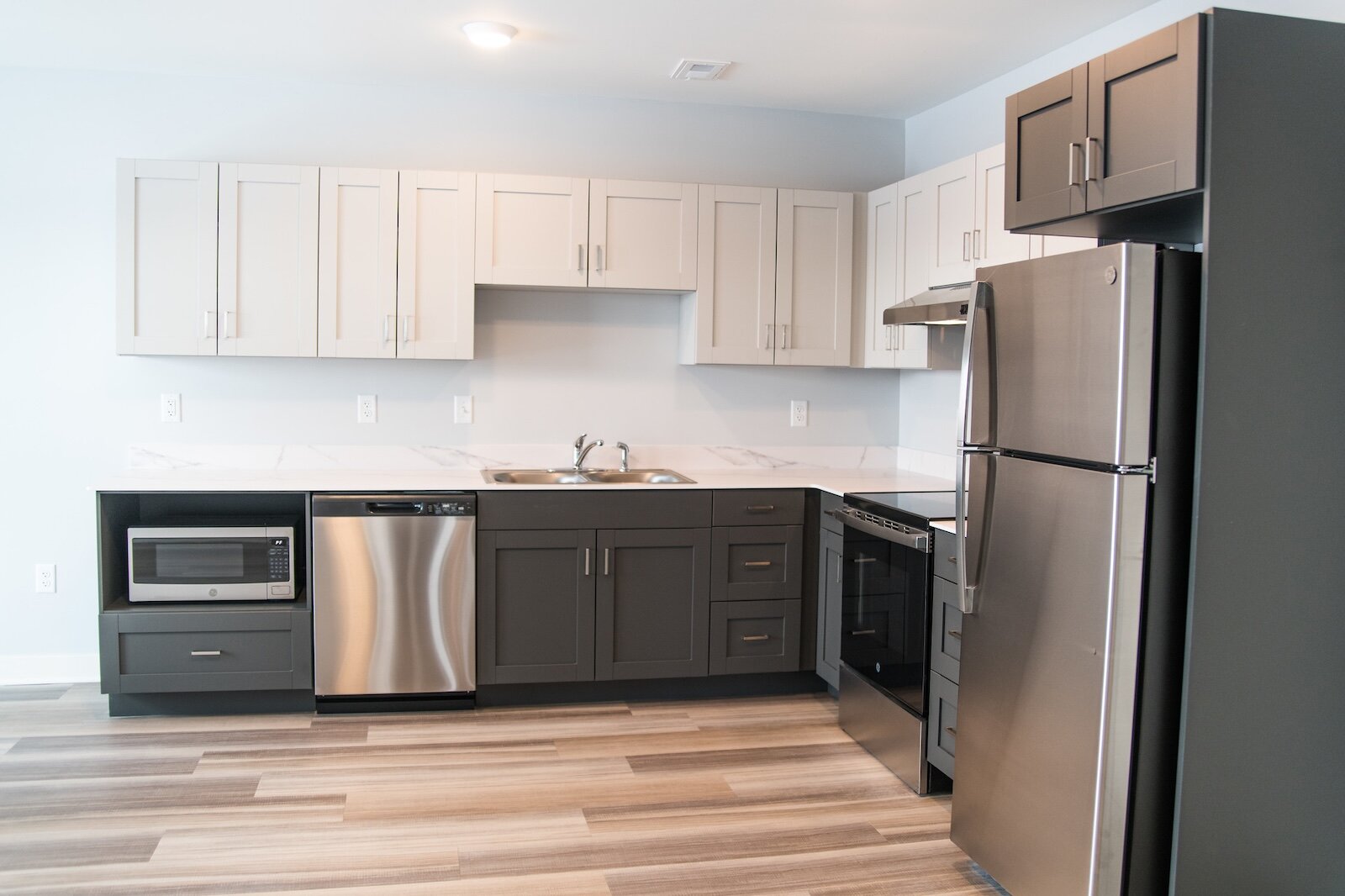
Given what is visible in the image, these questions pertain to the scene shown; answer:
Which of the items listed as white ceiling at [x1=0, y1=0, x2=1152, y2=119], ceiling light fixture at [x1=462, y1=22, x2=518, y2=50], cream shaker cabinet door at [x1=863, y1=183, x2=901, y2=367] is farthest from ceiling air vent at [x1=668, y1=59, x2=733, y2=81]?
cream shaker cabinet door at [x1=863, y1=183, x2=901, y2=367]

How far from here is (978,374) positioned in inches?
103

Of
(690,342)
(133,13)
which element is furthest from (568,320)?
(133,13)

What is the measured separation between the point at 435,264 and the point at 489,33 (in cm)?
92

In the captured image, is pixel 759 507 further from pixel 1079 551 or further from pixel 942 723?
pixel 1079 551

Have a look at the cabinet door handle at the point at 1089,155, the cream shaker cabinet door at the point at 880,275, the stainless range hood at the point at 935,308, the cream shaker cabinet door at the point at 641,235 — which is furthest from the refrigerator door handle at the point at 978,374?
the cream shaker cabinet door at the point at 641,235

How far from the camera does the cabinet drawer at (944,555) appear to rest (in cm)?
315

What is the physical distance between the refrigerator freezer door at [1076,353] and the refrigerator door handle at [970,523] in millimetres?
105

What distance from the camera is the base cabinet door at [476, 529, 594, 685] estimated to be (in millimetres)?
3963

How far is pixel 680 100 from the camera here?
460cm

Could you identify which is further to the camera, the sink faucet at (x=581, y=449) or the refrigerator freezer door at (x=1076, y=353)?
the sink faucet at (x=581, y=449)

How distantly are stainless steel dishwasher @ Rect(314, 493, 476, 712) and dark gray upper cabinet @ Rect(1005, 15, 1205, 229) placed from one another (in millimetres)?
2229

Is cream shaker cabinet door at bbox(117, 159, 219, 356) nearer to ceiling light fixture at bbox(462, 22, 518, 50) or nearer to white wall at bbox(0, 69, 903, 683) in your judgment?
white wall at bbox(0, 69, 903, 683)

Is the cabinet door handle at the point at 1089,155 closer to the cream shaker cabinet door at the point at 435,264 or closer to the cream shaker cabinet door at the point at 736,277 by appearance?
the cream shaker cabinet door at the point at 736,277

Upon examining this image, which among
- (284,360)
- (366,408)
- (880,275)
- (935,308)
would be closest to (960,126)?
(880,275)
